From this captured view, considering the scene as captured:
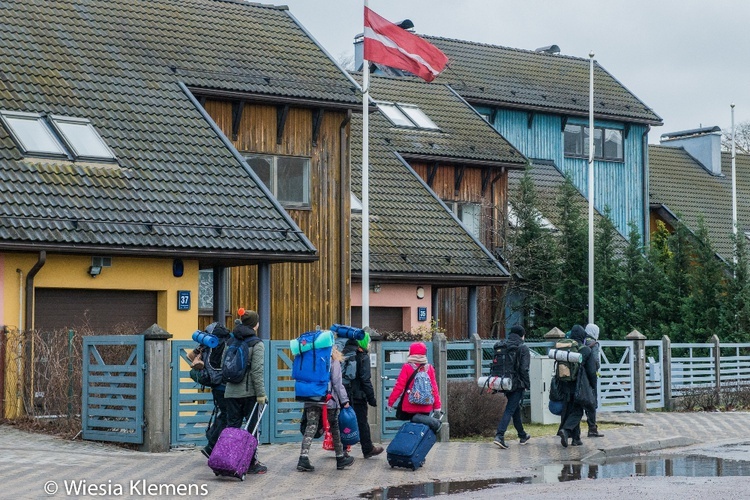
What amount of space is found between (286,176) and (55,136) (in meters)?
4.98

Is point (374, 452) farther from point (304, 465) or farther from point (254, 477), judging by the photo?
point (254, 477)

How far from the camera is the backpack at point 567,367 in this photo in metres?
17.2

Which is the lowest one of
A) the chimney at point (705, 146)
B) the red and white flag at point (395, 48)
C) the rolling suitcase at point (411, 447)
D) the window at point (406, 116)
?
the rolling suitcase at point (411, 447)

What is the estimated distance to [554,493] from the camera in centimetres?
1266

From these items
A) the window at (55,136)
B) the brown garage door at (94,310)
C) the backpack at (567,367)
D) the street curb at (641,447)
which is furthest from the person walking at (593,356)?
the window at (55,136)

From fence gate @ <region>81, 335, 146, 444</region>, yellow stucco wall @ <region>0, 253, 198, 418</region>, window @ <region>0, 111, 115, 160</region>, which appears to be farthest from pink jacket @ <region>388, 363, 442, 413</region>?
window @ <region>0, 111, 115, 160</region>

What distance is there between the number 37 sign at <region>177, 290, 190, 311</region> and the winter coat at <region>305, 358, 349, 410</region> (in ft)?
20.5

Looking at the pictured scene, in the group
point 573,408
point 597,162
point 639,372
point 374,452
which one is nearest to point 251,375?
point 374,452

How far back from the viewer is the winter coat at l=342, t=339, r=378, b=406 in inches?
588

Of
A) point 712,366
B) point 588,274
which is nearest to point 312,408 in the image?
point 712,366

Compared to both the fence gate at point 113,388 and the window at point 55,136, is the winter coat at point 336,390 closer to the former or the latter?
the fence gate at point 113,388

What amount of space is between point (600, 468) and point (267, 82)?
1108 centimetres

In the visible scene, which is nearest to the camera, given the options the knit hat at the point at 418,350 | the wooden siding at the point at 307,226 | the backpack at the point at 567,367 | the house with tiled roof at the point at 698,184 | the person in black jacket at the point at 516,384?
the knit hat at the point at 418,350

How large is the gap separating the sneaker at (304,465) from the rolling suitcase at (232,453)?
913 mm
